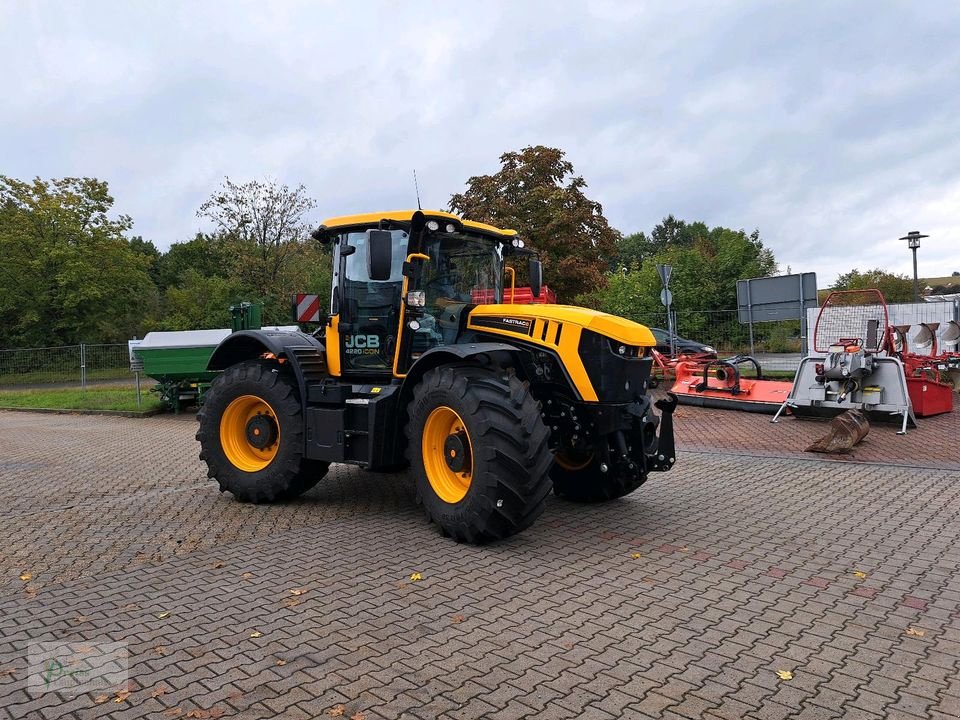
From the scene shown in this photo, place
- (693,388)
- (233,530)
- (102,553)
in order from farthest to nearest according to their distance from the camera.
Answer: (693,388) < (233,530) < (102,553)

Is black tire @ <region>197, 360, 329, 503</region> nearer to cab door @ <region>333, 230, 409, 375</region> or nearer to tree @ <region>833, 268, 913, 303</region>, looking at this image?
cab door @ <region>333, 230, 409, 375</region>

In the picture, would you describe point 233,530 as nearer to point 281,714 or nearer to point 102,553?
point 102,553

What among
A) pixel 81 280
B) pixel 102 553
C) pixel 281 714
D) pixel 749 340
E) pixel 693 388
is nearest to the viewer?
pixel 281 714

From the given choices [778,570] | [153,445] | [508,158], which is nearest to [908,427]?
[778,570]

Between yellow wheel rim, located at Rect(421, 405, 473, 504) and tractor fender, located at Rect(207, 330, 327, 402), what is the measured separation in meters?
1.47

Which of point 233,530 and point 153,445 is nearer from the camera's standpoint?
point 233,530

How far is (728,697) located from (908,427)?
31.0 ft

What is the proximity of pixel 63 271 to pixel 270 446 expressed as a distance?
28.5m

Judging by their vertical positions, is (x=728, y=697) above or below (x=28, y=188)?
below

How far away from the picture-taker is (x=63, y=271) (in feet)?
100

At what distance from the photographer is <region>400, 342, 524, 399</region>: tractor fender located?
17.7 ft

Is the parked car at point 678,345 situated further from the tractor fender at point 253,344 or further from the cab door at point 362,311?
the cab door at point 362,311

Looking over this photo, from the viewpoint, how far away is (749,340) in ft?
64.2

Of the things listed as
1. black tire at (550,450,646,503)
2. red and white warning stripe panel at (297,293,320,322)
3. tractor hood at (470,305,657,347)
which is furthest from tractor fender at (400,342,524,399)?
red and white warning stripe panel at (297,293,320,322)
